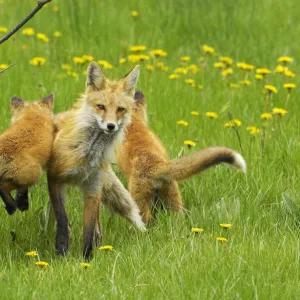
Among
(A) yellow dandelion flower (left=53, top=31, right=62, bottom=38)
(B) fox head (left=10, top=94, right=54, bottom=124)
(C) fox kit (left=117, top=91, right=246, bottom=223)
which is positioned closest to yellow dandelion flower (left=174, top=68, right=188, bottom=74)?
(A) yellow dandelion flower (left=53, top=31, right=62, bottom=38)

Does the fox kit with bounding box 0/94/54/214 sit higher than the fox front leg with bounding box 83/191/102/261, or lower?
higher

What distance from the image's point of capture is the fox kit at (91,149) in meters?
6.41

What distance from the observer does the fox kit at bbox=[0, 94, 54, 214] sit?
19.5 feet

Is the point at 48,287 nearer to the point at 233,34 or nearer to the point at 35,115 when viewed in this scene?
the point at 35,115

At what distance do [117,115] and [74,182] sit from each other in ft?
2.08

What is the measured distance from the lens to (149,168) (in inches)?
269

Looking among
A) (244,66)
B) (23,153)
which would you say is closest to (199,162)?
(23,153)

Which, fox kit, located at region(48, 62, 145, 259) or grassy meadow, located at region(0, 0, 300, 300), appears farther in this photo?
fox kit, located at region(48, 62, 145, 259)

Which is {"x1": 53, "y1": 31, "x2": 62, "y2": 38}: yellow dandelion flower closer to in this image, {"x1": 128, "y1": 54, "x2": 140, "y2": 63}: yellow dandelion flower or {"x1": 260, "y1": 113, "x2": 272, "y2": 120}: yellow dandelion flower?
{"x1": 128, "y1": 54, "x2": 140, "y2": 63}: yellow dandelion flower

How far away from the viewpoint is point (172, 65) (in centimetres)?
1169

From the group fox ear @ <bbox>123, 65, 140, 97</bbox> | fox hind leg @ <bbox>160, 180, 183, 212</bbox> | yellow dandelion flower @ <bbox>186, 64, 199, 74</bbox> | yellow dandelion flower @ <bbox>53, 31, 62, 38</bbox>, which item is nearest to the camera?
fox ear @ <bbox>123, 65, 140, 97</bbox>

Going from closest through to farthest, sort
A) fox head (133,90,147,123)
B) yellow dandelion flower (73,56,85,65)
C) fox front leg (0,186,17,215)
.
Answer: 1. fox front leg (0,186,17,215)
2. fox head (133,90,147,123)
3. yellow dandelion flower (73,56,85,65)

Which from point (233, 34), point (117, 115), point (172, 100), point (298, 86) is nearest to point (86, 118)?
point (117, 115)

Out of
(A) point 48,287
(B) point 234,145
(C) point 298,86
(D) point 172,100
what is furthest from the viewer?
(C) point 298,86
